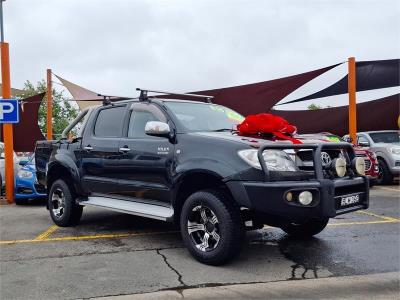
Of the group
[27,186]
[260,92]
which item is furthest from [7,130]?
[260,92]

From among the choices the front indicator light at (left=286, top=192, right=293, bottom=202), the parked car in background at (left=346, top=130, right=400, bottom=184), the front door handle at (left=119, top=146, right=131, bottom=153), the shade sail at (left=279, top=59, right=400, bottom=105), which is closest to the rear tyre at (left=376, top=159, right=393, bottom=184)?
the parked car in background at (left=346, top=130, right=400, bottom=184)

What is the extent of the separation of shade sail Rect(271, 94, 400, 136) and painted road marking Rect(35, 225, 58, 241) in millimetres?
11453

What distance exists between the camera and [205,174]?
4.61 meters

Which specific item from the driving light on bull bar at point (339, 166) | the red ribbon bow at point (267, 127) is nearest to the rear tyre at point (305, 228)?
the driving light on bull bar at point (339, 166)

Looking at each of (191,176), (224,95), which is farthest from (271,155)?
(224,95)

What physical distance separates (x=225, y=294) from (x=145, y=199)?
76.1 inches

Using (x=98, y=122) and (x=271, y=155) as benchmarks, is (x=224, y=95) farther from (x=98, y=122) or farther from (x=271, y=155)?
(x=271, y=155)

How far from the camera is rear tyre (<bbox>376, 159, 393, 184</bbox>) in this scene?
1205 centimetres

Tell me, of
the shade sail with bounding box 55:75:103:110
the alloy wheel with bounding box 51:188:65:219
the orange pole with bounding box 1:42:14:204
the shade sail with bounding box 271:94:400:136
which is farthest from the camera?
the shade sail with bounding box 55:75:103:110

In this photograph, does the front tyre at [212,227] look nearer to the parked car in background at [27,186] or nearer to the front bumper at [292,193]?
the front bumper at [292,193]

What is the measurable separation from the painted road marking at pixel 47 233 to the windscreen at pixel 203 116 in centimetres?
240

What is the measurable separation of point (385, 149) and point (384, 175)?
2.26 ft

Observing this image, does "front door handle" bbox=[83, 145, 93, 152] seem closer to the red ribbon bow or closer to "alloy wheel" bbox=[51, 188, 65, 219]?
"alloy wheel" bbox=[51, 188, 65, 219]

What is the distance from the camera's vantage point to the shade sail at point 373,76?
1233 centimetres
